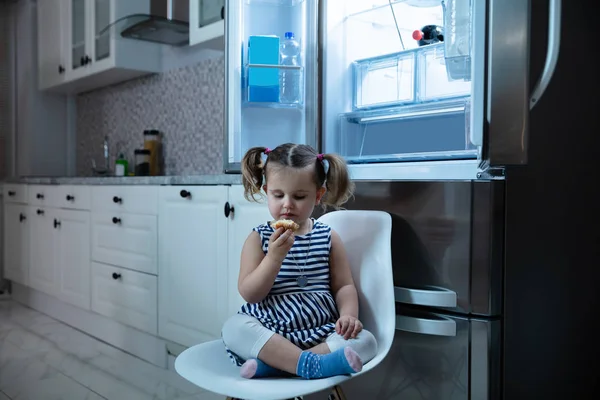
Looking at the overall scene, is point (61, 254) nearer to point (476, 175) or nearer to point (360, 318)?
point (360, 318)

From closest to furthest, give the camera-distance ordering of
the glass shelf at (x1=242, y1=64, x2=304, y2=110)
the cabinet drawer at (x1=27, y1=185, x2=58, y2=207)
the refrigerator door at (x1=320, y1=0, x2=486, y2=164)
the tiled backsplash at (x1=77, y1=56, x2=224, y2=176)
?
the refrigerator door at (x1=320, y1=0, x2=486, y2=164)
the glass shelf at (x1=242, y1=64, x2=304, y2=110)
the tiled backsplash at (x1=77, y1=56, x2=224, y2=176)
the cabinet drawer at (x1=27, y1=185, x2=58, y2=207)

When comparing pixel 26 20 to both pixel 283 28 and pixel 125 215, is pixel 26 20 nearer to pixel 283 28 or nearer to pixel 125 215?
pixel 125 215

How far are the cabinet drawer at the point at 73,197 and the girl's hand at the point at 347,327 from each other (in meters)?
2.09

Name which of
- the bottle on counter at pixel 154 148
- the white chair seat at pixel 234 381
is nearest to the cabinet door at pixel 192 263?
the white chair seat at pixel 234 381

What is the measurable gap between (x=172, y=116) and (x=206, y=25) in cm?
90

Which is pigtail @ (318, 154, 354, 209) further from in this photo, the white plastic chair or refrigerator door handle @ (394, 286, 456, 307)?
refrigerator door handle @ (394, 286, 456, 307)

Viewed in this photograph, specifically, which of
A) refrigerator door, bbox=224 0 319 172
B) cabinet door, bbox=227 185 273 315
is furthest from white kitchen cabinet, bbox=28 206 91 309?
refrigerator door, bbox=224 0 319 172

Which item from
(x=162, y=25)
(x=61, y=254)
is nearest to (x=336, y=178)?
(x=162, y=25)

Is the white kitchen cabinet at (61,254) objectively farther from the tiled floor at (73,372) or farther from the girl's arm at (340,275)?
the girl's arm at (340,275)

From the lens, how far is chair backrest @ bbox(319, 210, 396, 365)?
1251 mm

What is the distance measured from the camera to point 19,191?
3697 mm

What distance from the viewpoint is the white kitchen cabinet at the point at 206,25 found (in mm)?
2502

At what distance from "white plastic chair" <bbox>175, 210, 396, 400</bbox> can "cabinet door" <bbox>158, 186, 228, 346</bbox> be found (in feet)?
2.61

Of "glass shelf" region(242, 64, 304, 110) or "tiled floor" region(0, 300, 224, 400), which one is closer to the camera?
"glass shelf" region(242, 64, 304, 110)
